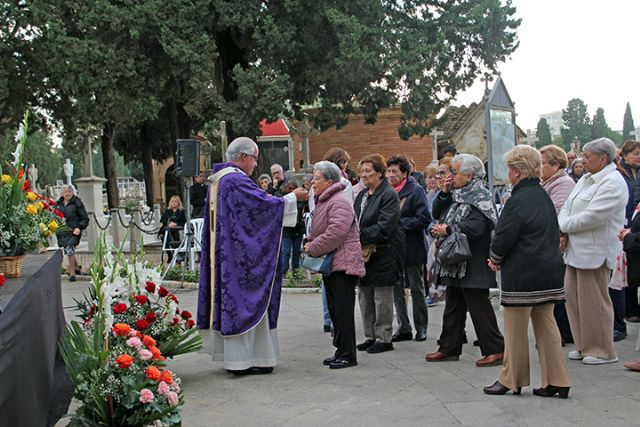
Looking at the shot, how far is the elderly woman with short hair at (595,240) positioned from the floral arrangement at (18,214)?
4282 mm

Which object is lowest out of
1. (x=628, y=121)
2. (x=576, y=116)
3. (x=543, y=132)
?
(x=543, y=132)

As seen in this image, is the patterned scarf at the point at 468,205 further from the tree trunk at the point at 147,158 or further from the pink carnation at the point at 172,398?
the tree trunk at the point at 147,158

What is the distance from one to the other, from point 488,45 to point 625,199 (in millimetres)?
16494

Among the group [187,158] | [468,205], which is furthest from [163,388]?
[187,158]

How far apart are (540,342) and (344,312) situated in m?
1.88

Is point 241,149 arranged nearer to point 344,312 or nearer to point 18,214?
point 344,312

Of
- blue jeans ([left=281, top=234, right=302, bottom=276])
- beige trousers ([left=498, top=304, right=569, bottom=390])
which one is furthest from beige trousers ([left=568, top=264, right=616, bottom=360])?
blue jeans ([left=281, top=234, right=302, bottom=276])

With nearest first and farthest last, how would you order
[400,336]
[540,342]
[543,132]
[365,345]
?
[540,342]
[365,345]
[400,336]
[543,132]

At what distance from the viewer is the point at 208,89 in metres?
21.3

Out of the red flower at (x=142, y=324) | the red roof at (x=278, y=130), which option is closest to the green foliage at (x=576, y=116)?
the red roof at (x=278, y=130)

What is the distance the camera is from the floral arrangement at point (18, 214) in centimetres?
568

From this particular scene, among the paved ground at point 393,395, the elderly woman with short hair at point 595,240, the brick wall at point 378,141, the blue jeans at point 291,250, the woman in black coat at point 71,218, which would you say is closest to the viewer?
the paved ground at point 393,395

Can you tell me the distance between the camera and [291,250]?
13164 millimetres

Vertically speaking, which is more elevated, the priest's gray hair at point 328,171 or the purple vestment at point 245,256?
the priest's gray hair at point 328,171
